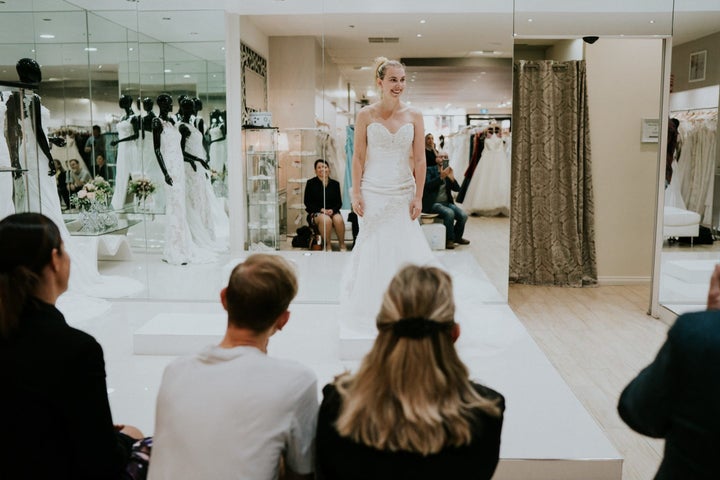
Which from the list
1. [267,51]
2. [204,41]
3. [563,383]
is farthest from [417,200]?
[204,41]

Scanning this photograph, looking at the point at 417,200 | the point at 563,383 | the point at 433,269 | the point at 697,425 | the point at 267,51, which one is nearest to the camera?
the point at 697,425

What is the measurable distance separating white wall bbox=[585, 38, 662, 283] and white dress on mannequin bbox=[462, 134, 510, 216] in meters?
1.46

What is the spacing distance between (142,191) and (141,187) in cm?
4

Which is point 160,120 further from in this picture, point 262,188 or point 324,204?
point 324,204

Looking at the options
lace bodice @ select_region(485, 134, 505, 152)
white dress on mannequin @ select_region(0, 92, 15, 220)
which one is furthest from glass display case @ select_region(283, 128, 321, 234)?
white dress on mannequin @ select_region(0, 92, 15, 220)

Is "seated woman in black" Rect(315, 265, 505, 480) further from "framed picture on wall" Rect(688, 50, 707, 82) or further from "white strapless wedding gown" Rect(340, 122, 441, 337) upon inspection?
"framed picture on wall" Rect(688, 50, 707, 82)

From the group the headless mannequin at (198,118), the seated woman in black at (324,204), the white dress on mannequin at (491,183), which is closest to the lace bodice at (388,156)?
the seated woman in black at (324,204)

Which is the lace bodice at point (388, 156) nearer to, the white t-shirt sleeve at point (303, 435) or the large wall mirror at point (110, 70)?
the large wall mirror at point (110, 70)

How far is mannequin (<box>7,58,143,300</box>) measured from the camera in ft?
17.0

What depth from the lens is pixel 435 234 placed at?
543cm

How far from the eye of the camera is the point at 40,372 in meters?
1.66

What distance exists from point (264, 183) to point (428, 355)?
169 inches

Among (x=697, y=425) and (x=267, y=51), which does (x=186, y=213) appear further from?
(x=697, y=425)

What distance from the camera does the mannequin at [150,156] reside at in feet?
18.2
